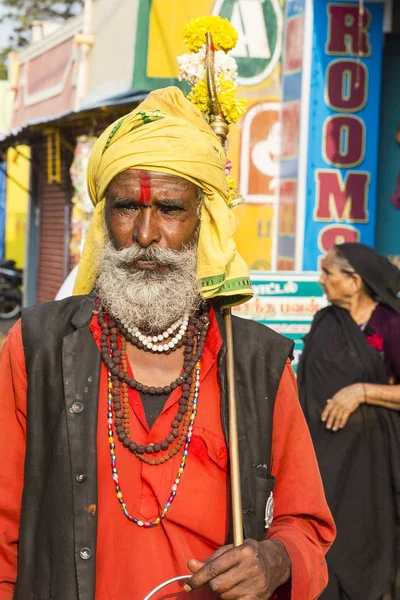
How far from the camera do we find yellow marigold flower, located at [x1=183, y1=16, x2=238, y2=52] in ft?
9.36

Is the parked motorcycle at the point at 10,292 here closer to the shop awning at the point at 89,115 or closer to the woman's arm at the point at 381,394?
the shop awning at the point at 89,115

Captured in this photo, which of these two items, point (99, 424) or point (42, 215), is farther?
point (42, 215)

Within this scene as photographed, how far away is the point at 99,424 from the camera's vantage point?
2.29 metres

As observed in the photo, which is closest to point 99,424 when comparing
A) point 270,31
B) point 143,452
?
point 143,452

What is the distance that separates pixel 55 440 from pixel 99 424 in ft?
0.42

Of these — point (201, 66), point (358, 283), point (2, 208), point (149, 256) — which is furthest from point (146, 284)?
point (2, 208)

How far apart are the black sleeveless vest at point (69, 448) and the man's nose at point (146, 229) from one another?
9.3 inches

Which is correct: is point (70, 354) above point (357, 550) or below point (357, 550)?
above

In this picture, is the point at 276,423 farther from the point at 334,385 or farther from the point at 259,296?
the point at 259,296

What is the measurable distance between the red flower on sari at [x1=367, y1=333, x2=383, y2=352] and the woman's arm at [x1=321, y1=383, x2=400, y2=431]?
0.81ft

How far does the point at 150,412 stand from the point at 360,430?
2.81 m

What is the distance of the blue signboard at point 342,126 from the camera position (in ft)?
27.0

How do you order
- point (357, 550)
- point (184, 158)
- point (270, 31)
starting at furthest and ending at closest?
point (270, 31) < point (357, 550) < point (184, 158)

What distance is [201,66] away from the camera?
2.89m
